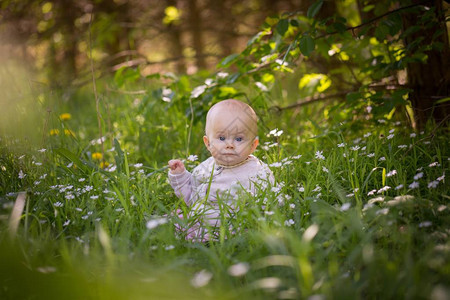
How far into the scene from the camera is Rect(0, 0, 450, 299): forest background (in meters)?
1.30

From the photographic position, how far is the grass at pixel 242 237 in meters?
1.24

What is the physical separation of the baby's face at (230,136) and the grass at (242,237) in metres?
0.20

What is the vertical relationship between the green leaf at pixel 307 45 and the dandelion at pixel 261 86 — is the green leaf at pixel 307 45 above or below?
above

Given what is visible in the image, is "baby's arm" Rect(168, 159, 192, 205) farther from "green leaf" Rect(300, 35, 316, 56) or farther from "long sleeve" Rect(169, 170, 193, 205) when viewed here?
"green leaf" Rect(300, 35, 316, 56)

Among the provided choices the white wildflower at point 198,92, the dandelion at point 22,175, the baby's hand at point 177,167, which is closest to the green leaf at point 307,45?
the white wildflower at point 198,92

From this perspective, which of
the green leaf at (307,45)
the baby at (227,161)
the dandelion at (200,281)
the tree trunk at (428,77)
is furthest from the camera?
the tree trunk at (428,77)

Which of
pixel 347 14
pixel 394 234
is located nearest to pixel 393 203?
pixel 394 234

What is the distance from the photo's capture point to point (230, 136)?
2.18 meters

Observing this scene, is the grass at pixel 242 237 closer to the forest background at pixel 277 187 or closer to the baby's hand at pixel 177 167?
the forest background at pixel 277 187

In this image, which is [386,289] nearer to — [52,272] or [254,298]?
[254,298]

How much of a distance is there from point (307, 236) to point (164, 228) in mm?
608

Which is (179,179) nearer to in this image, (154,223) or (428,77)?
(154,223)

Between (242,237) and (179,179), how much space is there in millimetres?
722

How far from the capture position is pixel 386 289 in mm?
1167
